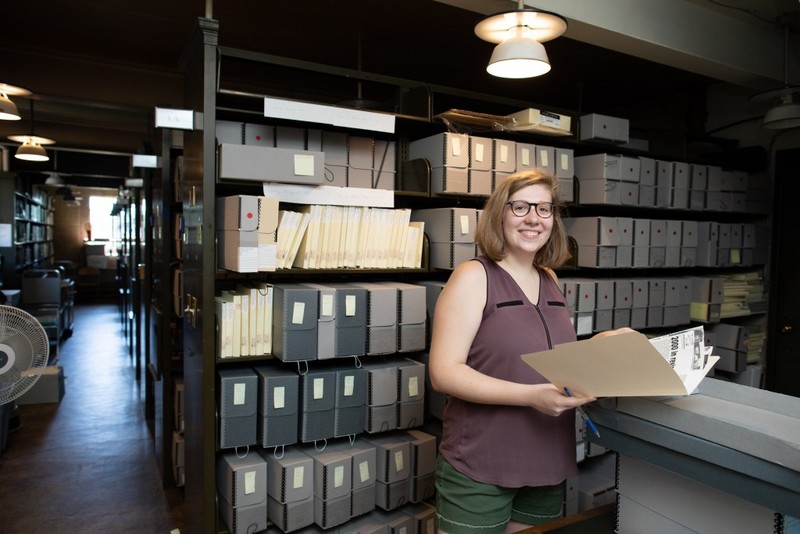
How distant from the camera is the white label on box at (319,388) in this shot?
244cm

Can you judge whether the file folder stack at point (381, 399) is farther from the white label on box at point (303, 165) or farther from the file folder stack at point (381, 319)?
the white label on box at point (303, 165)

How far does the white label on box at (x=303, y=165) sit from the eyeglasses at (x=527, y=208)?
1163 millimetres

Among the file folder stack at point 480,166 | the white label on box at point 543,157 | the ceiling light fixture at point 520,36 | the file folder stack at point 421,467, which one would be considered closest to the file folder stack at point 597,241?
the white label on box at point 543,157

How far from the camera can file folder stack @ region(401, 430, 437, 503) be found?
2.63 meters

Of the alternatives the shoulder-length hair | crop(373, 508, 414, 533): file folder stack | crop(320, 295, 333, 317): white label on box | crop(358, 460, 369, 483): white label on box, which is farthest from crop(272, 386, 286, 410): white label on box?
the shoulder-length hair

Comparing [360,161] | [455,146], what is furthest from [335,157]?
[455,146]

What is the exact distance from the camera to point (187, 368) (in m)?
2.70

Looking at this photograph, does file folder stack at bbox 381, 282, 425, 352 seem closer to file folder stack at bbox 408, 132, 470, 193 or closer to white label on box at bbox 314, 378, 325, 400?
white label on box at bbox 314, 378, 325, 400

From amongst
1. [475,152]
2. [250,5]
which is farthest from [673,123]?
[250,5]

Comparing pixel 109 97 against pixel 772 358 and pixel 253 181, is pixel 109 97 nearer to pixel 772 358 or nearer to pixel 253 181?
pixel 253 181

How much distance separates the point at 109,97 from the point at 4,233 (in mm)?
3373

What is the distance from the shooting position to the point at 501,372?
140cm

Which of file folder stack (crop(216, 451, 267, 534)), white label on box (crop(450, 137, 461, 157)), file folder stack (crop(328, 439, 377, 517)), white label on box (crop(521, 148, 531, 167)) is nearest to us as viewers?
file folder stack (crop(216, 451, 267, 534))

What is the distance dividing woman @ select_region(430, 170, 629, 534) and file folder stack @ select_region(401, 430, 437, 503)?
1150 mm
